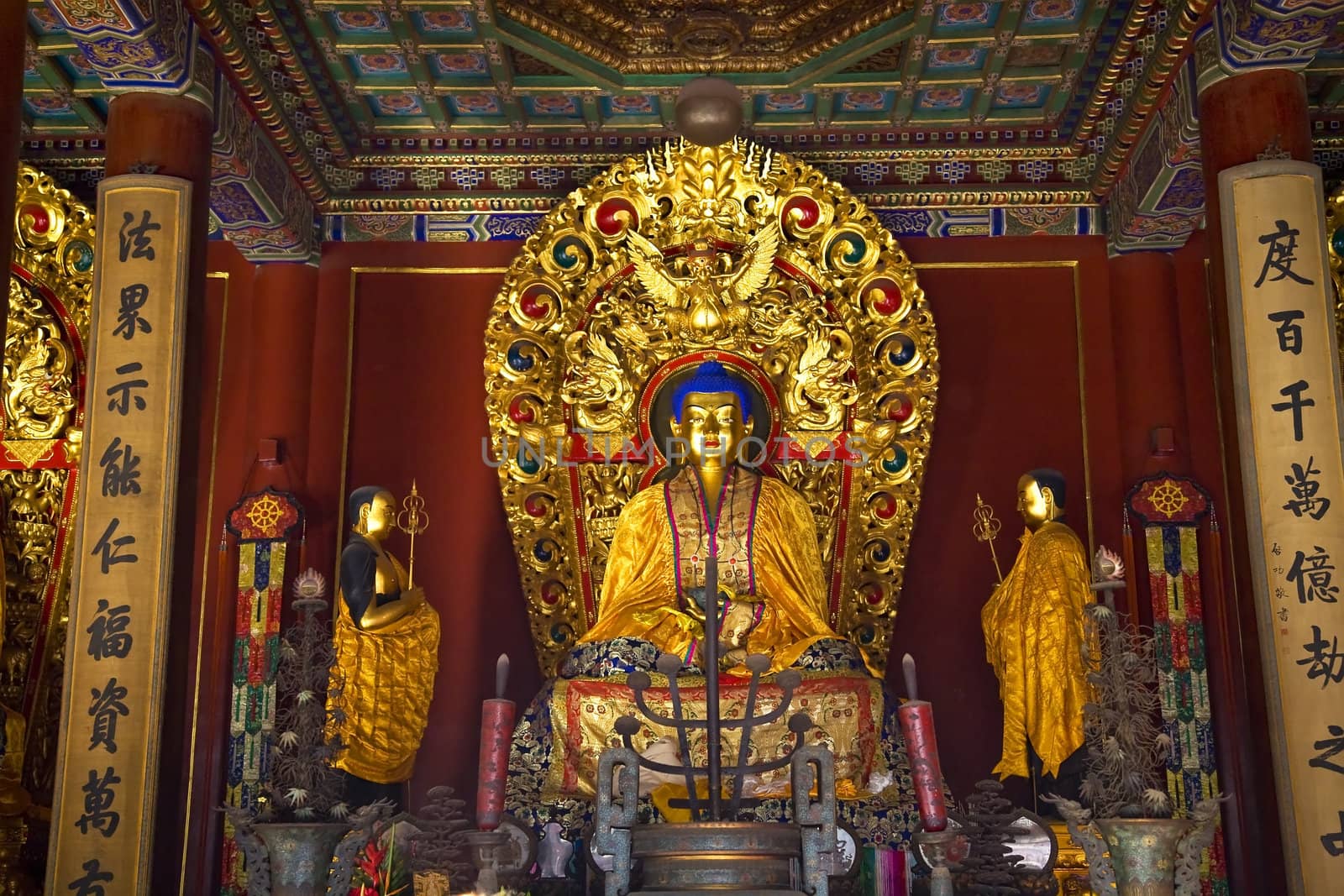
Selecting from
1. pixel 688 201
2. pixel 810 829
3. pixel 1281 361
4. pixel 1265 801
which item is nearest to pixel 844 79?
pixel 688 201

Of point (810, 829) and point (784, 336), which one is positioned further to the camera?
point (784, 336)

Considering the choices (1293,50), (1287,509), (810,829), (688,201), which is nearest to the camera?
(810,829)

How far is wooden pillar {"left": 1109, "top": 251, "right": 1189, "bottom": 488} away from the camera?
7219 mm

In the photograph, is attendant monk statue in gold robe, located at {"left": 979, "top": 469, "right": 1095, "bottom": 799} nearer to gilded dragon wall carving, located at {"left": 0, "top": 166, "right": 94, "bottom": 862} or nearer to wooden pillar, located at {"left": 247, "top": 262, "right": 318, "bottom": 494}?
wooden pillar, located at {"left": 247, "top": 262, "right": 318, "bottom": 494}

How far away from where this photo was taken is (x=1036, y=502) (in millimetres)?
6887

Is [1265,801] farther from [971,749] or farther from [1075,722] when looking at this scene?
[971,749]

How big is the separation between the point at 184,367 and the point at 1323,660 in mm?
4089

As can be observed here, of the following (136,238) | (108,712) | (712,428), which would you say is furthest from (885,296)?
(108,712)

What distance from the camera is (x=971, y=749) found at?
7.13m

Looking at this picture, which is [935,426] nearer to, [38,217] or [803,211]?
[803,211]

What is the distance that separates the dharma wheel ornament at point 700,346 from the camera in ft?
24.1

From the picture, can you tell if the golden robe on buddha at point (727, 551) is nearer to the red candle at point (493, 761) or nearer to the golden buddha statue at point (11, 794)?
the red candle at point (493, 761)

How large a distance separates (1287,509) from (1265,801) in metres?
1.15

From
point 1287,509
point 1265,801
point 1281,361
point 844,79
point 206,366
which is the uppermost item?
point 844,79
